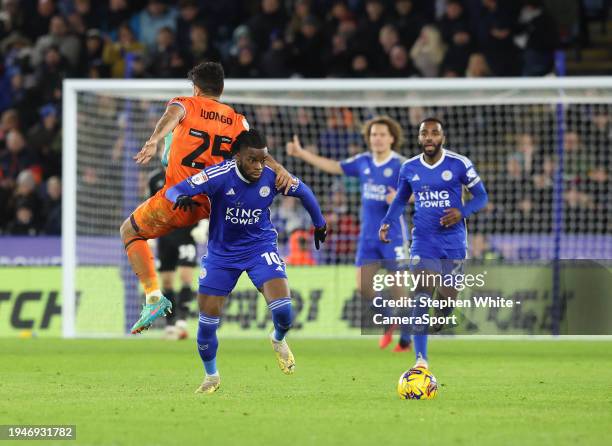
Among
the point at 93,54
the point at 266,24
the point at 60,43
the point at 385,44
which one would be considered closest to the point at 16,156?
the point at 93,54

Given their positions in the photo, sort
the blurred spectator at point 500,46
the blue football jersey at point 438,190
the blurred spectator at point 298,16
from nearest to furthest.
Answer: the blue football jersey at point 438,190 → the blurred spectator at point 500,46 → the blurred spectator at point 298,16

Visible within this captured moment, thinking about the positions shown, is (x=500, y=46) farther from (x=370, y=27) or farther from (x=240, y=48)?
(x=240, y=48)

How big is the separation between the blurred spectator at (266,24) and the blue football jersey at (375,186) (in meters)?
7.14

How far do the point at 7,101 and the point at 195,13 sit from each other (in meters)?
3.57

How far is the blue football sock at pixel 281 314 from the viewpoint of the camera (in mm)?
9602

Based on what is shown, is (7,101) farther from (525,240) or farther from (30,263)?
(525,240)

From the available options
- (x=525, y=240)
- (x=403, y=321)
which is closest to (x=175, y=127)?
(x=403, y=321)

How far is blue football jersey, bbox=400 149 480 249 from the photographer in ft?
36.8

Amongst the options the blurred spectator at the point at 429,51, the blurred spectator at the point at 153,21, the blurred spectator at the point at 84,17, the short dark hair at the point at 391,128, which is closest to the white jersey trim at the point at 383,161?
the short dark hair at the point at 391,128

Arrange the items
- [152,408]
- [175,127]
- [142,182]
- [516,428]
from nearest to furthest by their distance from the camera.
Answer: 1. [516,428]
2. [152,408]
3. [175,127]
4. [142,182]

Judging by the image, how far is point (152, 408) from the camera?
28.2 feet

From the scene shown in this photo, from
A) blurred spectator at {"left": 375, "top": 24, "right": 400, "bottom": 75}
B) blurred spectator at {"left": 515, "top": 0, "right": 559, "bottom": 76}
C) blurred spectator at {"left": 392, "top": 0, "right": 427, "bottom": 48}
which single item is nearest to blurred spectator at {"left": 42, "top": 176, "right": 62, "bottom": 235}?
blurred spectator at {"left": 375, "top": 24, "right": 400, "bottom": 75}

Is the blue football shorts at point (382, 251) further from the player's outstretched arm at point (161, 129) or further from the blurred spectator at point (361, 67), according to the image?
the blurred spectator at point (361, 67)

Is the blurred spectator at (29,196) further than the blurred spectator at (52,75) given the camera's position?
No
